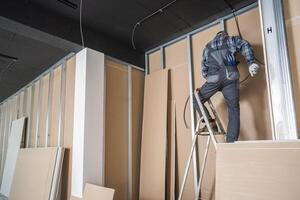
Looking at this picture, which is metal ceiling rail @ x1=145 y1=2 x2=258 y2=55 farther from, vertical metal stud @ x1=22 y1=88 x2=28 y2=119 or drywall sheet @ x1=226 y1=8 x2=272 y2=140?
vertical metal stud @ x1=22 y1=88 x2=28 y2=119

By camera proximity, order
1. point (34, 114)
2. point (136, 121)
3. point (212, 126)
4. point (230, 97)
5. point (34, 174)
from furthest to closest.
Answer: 1. point (34, 114)
2. point (136, 121)
3. point (34, 174)
4. point (212, 126)
5. point (230, 97)

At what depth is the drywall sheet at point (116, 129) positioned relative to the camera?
122 inches

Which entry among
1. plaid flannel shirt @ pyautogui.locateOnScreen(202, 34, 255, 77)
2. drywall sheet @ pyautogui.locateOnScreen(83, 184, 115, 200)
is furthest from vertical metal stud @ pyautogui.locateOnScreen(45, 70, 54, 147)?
plaid flannel shirt @ pyautogui.locateOnScreen(202, 34, 255, 77)

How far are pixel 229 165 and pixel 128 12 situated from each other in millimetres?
2159

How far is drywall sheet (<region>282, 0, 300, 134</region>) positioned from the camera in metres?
1.89

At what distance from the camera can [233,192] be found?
1652 mm

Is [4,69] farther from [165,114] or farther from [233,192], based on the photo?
[233,192]

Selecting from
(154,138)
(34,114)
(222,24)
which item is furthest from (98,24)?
(34,114)

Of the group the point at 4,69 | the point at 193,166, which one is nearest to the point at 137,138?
the point at 193,166

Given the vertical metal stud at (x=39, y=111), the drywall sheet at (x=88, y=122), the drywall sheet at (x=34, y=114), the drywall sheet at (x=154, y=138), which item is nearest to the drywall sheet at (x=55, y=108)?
the vertical metal stud at (x=39, y=111)

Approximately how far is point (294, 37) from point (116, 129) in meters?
2.35

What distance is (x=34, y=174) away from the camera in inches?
130

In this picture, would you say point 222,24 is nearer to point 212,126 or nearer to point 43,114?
point 212,126

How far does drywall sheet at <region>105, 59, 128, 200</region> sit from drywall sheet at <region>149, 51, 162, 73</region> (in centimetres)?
51
